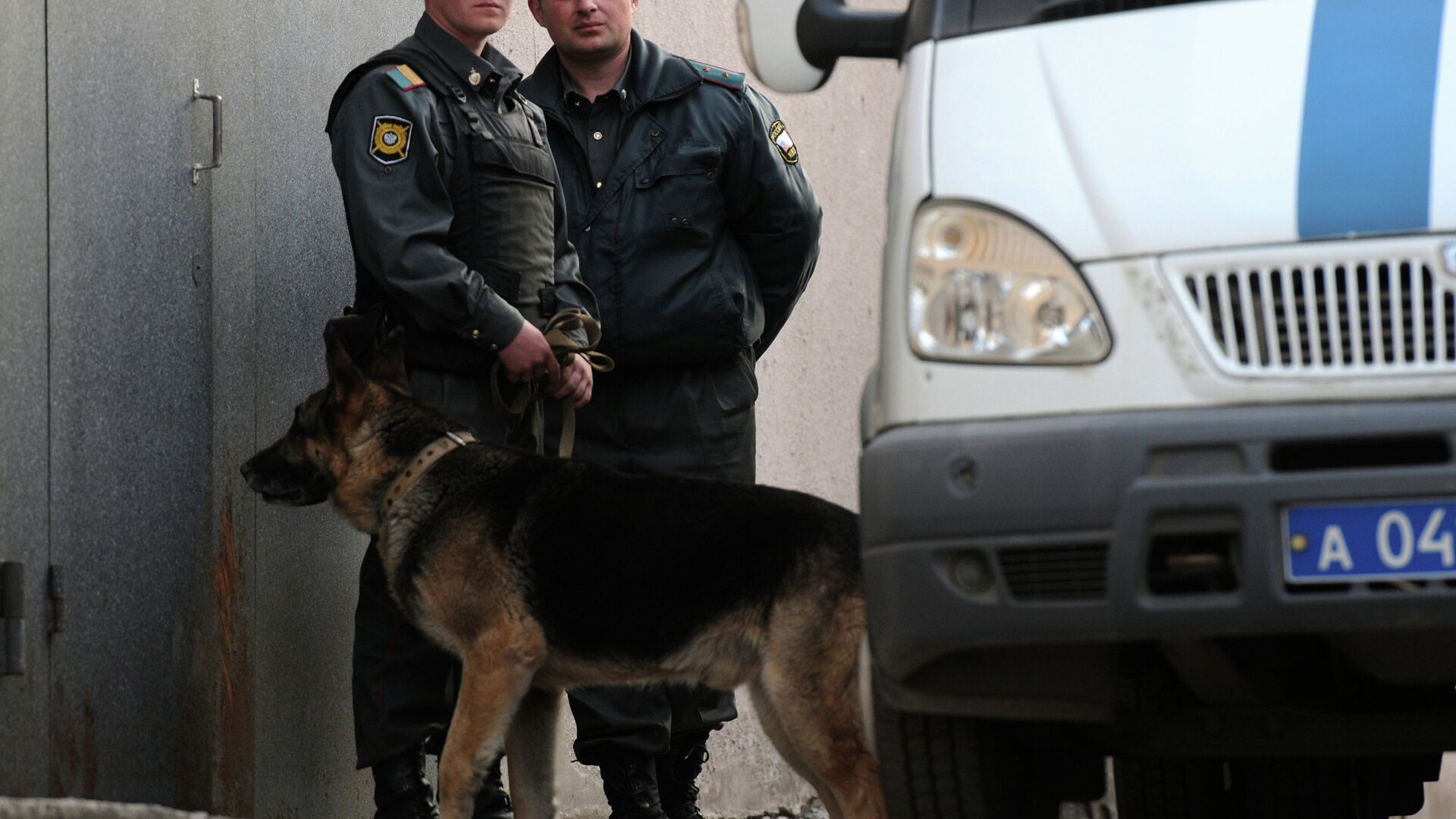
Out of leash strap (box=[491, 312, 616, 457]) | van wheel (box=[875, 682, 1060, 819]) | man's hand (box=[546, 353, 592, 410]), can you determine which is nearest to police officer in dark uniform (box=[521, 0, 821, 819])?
leash strap (box=[491, 312, 616, 457])

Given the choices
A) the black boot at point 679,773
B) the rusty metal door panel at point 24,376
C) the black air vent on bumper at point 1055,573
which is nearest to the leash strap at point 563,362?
the black boot at point 679,773

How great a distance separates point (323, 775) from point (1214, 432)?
10.9 feet

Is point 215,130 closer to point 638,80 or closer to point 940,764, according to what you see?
point 638,80

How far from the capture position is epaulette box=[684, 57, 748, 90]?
5539 millimetres

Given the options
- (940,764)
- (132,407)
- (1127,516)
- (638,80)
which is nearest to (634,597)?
(940,764)

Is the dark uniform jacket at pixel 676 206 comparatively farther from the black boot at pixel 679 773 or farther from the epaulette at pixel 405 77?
the black boot at pixel 679 773

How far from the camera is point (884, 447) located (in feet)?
10.1

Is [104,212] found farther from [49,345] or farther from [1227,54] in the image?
[1227,54]

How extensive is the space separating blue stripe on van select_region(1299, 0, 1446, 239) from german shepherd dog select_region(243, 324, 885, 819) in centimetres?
180

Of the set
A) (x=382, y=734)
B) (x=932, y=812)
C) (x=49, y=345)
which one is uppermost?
(x=49, y=345)

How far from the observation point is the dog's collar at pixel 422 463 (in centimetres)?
484

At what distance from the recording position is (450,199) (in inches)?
188

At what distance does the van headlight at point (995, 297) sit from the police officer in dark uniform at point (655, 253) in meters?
2.20

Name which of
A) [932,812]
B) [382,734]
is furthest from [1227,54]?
[382,734]
